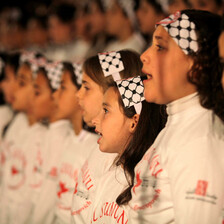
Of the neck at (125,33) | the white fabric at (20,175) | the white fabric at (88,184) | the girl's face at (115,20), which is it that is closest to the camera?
the white fabric at (88,184)

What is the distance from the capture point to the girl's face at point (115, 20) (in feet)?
15.1

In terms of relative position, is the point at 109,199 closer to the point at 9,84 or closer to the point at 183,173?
the point at 183,173

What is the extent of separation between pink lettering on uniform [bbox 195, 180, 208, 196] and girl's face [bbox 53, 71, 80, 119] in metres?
1.44

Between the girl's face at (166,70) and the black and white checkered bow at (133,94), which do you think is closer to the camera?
the girl's face at (166,70)

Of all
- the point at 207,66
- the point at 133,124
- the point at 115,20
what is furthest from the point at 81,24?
the point at 207,66

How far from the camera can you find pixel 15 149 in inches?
137

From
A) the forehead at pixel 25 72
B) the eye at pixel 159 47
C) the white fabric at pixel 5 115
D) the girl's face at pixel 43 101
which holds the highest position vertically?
the eye at pixel 159 47

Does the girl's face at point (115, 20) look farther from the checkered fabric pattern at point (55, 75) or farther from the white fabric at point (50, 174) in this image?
the white fabric at point (50, 174)

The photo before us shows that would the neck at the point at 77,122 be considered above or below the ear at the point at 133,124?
below

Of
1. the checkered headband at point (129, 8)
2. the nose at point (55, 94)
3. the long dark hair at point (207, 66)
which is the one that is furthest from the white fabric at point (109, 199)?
the checkered headband at point (129, 8)

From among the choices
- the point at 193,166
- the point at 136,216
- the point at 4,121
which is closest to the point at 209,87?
the point at 193,166

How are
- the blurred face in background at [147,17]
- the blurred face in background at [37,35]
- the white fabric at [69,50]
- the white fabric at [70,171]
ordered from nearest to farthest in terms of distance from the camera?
the white fabric at [70,171] → the blurred face in background at [147,17] → the white fabric at [69,50] → the blurred face in background at [37,35]

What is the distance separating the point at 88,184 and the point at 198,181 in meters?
0.79

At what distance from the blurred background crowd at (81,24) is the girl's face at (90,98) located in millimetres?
1266
